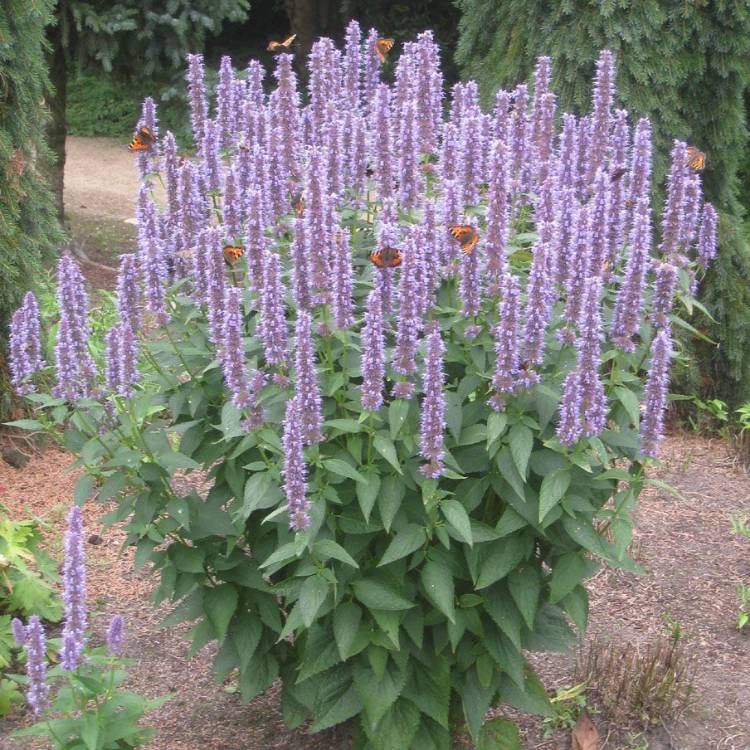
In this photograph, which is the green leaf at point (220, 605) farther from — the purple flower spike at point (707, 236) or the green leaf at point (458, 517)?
the purple flower spike at point (707, 236)

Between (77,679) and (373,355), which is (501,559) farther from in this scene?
(77,679)

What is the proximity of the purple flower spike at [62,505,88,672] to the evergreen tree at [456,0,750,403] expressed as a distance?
15.7ft

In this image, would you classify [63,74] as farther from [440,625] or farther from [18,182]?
[440,625]

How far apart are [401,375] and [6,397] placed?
3.97 m

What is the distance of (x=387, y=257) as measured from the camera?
2982mm

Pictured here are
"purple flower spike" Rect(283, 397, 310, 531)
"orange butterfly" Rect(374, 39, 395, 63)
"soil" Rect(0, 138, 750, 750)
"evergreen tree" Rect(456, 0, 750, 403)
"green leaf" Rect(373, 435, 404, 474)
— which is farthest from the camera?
"evergreen tree" Rect(456, 0, 750, 403)

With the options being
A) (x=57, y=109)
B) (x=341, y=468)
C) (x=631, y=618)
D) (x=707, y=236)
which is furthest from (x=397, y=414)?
(x=57, y=109)

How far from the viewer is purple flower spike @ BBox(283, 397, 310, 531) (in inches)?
112

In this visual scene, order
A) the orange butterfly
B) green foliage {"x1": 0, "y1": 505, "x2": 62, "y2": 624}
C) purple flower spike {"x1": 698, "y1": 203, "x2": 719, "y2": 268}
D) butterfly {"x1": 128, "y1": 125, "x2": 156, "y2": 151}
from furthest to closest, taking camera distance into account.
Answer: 1. green foliage {"x1": 0, "y1": 505, "x2": 62, "y2": 624}
2. the orange butterfly
3. purple flower spike {"x1": 698, "y1": 203, "x2": 719, "y2": 268}
4. butterfly {"x1": 128, "y1": 125, "x2": 156, "y2": 151}

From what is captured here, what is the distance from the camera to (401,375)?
10.2ft

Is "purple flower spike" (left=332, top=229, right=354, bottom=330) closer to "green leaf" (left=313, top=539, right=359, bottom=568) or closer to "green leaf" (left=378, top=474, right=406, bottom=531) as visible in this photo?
"green leaf" (left=378, top=474, right=406, bottom=531)

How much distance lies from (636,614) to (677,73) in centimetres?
345

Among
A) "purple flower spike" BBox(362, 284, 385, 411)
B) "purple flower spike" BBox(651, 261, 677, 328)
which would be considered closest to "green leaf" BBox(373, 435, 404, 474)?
"purple flower spike" BBox(362, 284, 385, 411)

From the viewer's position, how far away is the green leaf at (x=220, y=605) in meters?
3.56
